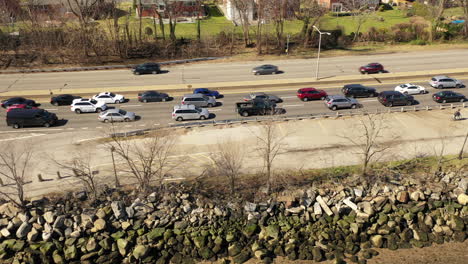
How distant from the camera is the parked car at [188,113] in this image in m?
45.4

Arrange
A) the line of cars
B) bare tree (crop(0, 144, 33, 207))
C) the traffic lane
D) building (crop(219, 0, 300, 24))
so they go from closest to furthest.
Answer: bare tree (crop(0, 144, 33, 207))
the line of cars
the traffic lane
building (crop(219, 0, 300, 24))

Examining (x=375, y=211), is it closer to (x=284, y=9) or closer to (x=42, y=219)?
(x=42, y=219)

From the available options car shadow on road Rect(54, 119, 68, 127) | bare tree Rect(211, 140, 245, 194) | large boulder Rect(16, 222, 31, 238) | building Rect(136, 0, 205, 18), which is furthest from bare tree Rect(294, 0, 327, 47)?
large boulder Rect(16, 222, 31, 238)

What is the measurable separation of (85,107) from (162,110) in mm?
9381

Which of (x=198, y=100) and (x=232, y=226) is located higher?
(x=198, y=100)

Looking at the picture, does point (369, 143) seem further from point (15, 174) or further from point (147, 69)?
point (147, 69)

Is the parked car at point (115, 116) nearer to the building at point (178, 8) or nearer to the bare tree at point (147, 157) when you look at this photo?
the bare tree at point (147, 157)

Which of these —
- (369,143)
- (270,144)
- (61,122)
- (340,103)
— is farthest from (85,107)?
(369,143)

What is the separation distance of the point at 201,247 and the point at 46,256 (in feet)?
39.7

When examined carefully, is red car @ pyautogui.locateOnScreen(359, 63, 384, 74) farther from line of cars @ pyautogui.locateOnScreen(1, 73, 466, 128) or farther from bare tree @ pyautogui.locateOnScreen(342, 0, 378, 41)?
bare tree @ pyautogui.locateOnScreen(342, 0, 378, 41)

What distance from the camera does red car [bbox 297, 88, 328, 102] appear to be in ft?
166

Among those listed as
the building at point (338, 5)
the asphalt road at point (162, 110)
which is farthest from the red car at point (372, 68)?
the building at point (338, 5)

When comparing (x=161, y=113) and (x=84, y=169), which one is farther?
(x=161, y=113)

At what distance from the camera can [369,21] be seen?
3551 inches
